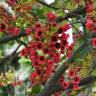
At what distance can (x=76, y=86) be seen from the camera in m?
4.94

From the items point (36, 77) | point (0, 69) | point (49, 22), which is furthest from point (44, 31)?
point (0, 69)

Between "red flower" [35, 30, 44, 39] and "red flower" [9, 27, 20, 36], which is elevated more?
"red flower" [9, 27, 20, 36]

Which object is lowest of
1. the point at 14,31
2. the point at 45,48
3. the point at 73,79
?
the point at 73,79

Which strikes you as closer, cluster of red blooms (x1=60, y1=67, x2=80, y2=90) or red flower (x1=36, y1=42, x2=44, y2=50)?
red flower (x1=36, y1=42, x2=44, y2=50)

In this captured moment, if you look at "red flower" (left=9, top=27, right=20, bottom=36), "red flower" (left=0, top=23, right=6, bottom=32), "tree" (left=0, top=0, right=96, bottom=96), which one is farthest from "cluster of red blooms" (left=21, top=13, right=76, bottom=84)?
"red flower" (left=0, top=23, right=6, bottom=32)

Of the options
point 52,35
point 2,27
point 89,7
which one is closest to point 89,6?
point 89,7

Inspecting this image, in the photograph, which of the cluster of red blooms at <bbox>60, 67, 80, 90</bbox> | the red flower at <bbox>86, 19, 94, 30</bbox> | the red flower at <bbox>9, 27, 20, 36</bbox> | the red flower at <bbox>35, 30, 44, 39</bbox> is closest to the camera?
the red flower at <bbox>35, 30, 44, 39</bbox>

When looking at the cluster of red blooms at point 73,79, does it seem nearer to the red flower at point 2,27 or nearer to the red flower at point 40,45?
the red flower at point 40,45

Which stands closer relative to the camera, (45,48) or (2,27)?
(45,48)

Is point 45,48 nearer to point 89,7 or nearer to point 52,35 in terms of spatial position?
point 52,35

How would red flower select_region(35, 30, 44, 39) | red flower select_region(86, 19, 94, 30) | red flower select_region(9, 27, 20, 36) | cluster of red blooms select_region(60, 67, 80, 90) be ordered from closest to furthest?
red flower select_region(35, 30, 44, 39)
red flower select_region(86, 19, 94, 30)
red flower select_region(9, 27, 20, 36)
cluster of red blooms select_region(60, 67, 80, 90)

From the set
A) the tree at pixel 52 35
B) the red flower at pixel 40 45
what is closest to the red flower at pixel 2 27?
the tree at pixel 52 35

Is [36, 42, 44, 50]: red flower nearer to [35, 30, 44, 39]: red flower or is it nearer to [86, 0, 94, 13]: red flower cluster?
[35, 30, 44, 39]: red flower

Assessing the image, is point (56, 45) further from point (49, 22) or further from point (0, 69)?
point (0, 69)
